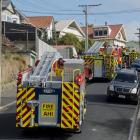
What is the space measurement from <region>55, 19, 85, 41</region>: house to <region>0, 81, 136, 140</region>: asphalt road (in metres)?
60.6

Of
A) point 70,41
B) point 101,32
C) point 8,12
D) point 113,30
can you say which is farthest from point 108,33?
point 8,12

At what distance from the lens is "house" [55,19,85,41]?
286 ft

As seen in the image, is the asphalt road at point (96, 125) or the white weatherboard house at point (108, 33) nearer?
the asphalt road at point (96, 125)

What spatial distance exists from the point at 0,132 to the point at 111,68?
72.5 ft

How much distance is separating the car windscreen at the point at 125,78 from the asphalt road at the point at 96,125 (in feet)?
3.92

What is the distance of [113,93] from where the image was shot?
2614 cm

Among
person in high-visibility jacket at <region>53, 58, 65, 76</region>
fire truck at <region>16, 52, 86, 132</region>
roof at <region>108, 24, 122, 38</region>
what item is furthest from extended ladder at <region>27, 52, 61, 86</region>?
roof at <region>108, 24, 122, 38</region>

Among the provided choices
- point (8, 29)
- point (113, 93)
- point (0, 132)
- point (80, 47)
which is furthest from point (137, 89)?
point (80, 47)

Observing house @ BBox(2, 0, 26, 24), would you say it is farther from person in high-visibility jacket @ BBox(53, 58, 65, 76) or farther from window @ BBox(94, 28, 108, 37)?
person in high-visibility jacket @ BBox(53, 58, 65, 76)

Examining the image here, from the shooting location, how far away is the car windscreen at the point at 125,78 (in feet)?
88.6

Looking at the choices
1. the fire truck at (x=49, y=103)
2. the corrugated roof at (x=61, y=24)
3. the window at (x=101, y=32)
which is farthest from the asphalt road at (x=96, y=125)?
the window at (x=101, y=32)

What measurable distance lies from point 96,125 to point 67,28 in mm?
72534

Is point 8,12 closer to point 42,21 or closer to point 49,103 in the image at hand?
point 42,21

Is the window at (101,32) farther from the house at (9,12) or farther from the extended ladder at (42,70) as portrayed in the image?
the extended ladder at (42,70)
